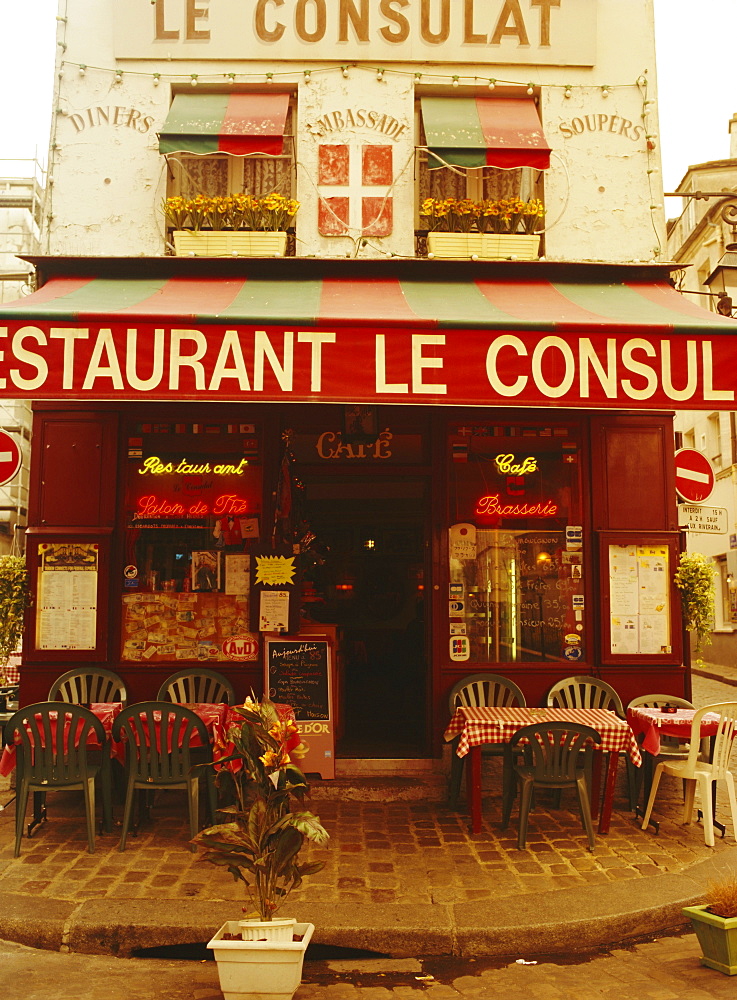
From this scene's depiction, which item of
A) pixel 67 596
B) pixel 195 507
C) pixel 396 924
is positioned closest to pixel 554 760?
pixel 396 924

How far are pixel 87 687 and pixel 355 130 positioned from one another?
19.7 ft

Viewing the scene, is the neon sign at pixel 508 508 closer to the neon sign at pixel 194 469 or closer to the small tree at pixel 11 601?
the neon sign at pixel 194 469

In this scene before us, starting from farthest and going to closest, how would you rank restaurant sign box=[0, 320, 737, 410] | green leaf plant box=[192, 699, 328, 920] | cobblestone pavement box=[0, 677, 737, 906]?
restaurant sign box=[0, 320, 737, 410], cobblestone pavement box=[0, 677, 737, 906], green leaf plant box=[192, 699, 328, 920]

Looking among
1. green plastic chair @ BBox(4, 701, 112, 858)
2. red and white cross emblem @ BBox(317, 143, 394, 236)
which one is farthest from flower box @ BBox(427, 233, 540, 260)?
green plastic chair @ BBox(4, 701, 112, 858)

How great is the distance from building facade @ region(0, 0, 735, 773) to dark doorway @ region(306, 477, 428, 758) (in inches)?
148

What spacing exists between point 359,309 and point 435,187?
2.96 m

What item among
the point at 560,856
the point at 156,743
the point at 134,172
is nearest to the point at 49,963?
the point at 156,743

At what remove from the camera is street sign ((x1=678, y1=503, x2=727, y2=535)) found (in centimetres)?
878

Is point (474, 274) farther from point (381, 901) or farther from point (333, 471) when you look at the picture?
point (381, 901)

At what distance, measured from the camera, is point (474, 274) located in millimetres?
8211

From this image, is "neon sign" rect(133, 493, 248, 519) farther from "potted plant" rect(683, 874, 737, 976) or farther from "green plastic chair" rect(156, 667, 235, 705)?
"potted plant" rect(683, 874, 737, 976)

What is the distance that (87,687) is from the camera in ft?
26.5

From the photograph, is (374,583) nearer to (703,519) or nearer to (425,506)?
(425,506)

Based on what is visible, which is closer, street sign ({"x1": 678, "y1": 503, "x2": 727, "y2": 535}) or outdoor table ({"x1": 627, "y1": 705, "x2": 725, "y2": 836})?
outdoor table ({"x1": 627, "y1": 705, "x2": 725, "y2": 836})
